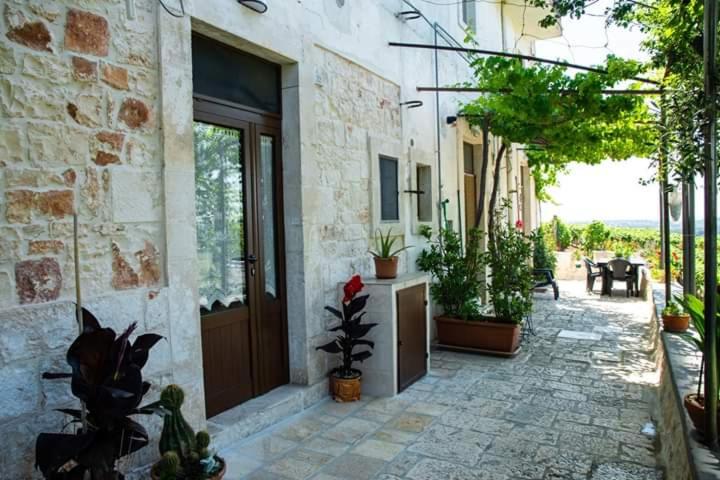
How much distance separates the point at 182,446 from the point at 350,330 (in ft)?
5.71

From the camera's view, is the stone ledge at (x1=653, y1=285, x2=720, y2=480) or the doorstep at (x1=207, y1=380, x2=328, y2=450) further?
the doorstep at (x1=207, y1=380, x2=328, y2=450)

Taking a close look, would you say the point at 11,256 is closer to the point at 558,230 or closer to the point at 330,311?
the point at 330,311

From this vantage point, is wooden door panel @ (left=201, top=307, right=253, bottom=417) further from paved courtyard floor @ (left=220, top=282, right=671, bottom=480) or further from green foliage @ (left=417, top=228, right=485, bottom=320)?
green foliage @ (left=417, top=228, right=485, bottom=320)

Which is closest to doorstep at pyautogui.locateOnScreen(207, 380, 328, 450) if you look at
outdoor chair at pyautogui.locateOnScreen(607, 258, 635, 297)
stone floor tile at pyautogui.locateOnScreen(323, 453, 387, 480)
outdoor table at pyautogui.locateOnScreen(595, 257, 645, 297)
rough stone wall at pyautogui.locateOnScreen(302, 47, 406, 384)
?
rough stone wall at pyautogui.locateOnScreen(302, 47, 406, 384)

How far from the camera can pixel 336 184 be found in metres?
4.30

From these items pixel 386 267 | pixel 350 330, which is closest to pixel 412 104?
pixel 386 267

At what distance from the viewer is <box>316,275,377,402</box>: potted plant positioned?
12.8ft

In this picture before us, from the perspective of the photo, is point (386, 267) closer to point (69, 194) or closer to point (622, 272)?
point (69, 194)

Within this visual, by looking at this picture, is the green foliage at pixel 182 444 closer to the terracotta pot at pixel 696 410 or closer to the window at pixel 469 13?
the terracotta pot at pixel 696 410

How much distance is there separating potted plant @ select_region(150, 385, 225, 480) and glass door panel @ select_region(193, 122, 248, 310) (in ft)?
3.16

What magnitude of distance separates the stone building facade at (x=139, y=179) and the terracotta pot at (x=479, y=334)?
1.80m

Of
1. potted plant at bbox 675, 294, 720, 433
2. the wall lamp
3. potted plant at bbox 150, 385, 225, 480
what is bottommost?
potted plant at bbox 150, 385, 225, 480

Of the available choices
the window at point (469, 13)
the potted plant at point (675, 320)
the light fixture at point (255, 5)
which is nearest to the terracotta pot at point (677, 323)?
the potted plant at point (675, 320)

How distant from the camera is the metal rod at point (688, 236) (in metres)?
4.60
